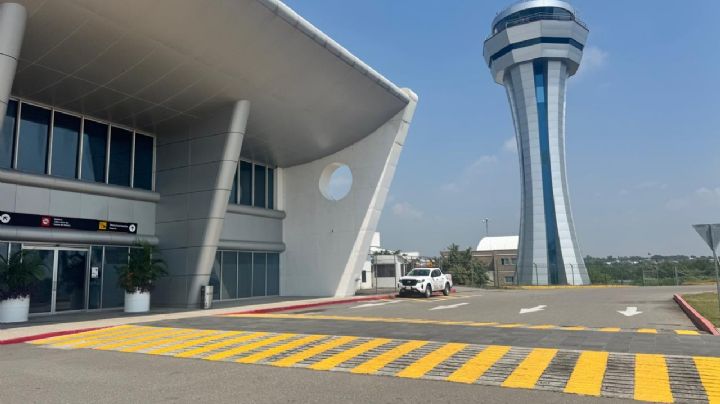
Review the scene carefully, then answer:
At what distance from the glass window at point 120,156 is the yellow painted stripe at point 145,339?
1077 cm

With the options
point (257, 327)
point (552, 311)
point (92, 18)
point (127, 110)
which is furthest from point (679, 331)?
point (127, 110)

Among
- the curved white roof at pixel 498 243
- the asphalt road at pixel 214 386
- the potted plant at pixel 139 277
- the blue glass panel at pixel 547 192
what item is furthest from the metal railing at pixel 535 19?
the asphalt road at pixel 214 386

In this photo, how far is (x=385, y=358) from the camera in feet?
30.6

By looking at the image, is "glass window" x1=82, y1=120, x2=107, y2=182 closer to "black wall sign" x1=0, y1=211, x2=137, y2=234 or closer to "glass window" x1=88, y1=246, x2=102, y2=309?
"black wall sign" x1=0, y1=211, x2=137, y2=234

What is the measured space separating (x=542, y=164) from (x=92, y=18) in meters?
64.0

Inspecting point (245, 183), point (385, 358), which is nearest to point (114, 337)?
point (385, 358)

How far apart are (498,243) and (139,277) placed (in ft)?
322

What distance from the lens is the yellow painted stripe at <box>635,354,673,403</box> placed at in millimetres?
6498

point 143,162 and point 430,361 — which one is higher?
point 143,162

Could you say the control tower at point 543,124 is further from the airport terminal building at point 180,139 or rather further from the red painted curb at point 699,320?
Result: the red painted curb at point 699,320

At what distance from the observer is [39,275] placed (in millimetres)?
17219

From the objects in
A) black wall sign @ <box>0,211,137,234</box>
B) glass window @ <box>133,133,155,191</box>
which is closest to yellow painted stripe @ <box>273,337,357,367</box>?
black wall sign @ <box>0,211,137,234</box>

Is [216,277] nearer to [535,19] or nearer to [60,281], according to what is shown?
[60,281]

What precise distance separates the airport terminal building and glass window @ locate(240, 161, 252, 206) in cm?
8
